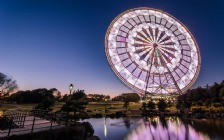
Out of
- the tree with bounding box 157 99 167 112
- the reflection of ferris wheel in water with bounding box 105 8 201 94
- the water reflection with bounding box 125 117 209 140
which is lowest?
the water reflection with bounding box 125 117 209 140

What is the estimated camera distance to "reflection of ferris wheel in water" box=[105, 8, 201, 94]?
45522 mm

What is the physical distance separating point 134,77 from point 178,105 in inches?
838

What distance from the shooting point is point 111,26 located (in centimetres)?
4412

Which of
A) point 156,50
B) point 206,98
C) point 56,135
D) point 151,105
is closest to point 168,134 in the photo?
point 56,135

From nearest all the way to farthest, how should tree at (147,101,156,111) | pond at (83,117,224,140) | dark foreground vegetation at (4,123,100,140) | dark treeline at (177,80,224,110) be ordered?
dark foreground vegetation at (4,123,100,140) < pond at (83,117,224,140) < dark treeline at (177,80,224,110) < tree at (147,101,156,111)

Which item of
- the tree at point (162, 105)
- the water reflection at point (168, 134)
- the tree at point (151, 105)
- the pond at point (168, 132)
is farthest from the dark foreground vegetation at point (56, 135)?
the tree at point (162, 105)

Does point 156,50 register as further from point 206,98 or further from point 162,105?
point 206,98

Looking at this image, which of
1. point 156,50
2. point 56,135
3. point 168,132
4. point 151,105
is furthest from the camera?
point 151,105

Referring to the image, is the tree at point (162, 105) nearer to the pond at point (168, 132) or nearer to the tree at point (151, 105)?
the tree at point (151, 105)

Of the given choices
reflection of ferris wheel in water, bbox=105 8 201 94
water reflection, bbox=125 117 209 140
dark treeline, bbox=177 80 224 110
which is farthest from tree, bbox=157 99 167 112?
water reflection, bbox=125 117 209 140

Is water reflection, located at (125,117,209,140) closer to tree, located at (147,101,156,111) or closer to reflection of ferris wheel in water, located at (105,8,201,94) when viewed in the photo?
reflection of ferris wheel in water, located at (105,8,201,94)

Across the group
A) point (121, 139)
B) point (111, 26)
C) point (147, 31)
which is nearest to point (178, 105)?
point (147, 31)

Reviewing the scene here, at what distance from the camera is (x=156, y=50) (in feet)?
165

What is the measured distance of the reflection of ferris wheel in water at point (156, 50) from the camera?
45522 mm
